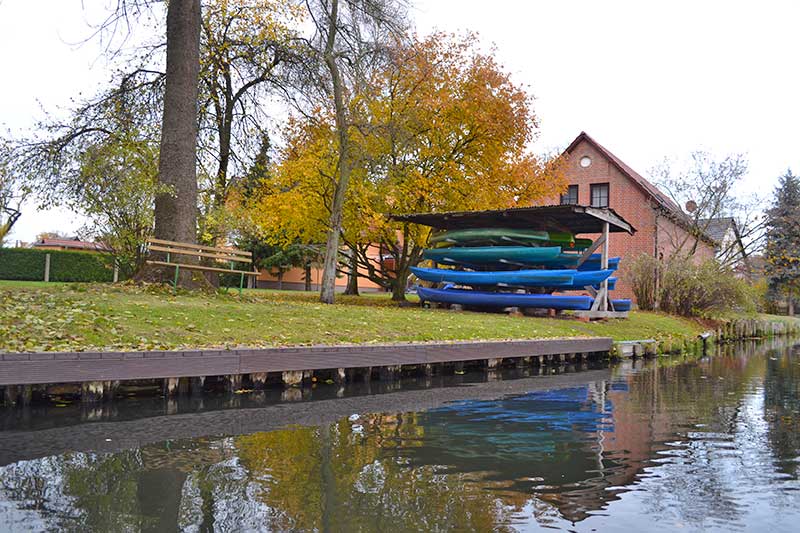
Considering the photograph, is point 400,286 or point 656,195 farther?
point 656,195

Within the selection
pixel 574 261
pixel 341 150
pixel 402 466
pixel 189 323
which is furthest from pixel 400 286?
pixel 402 466

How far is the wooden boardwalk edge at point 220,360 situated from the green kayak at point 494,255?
637 cm

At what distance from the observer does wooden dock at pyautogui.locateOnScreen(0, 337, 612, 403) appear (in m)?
7.97

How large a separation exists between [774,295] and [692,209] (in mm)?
18264

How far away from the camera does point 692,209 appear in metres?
32.9

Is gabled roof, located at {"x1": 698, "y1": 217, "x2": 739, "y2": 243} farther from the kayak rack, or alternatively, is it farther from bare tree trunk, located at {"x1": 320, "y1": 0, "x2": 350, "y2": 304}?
bare tree trunk, located at {"x1": 320, "y1": 0, "x2": 350, "y2": 304}

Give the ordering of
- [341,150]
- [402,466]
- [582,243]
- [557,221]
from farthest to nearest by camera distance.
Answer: [582,243]
[557,221]
[341,150]
[402,466]

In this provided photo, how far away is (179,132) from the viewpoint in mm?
15273

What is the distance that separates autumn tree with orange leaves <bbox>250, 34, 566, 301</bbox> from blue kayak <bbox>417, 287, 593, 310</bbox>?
3115mm

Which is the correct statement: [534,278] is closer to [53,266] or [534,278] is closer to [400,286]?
[400,286]

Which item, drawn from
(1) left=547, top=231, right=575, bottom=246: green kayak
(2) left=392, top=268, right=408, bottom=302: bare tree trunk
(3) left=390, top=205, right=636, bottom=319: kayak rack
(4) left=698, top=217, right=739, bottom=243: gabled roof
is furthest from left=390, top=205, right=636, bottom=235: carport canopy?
(4) left=698, top=217, right=739, bottom=243: gabled roof

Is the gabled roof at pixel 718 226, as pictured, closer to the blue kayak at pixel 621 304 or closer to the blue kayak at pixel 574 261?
the blue kayak at pixel 621 304

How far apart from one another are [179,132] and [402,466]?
11558mm

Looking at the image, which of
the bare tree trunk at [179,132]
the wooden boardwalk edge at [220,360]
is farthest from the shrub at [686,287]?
the bare tree trunk at [179,132]
